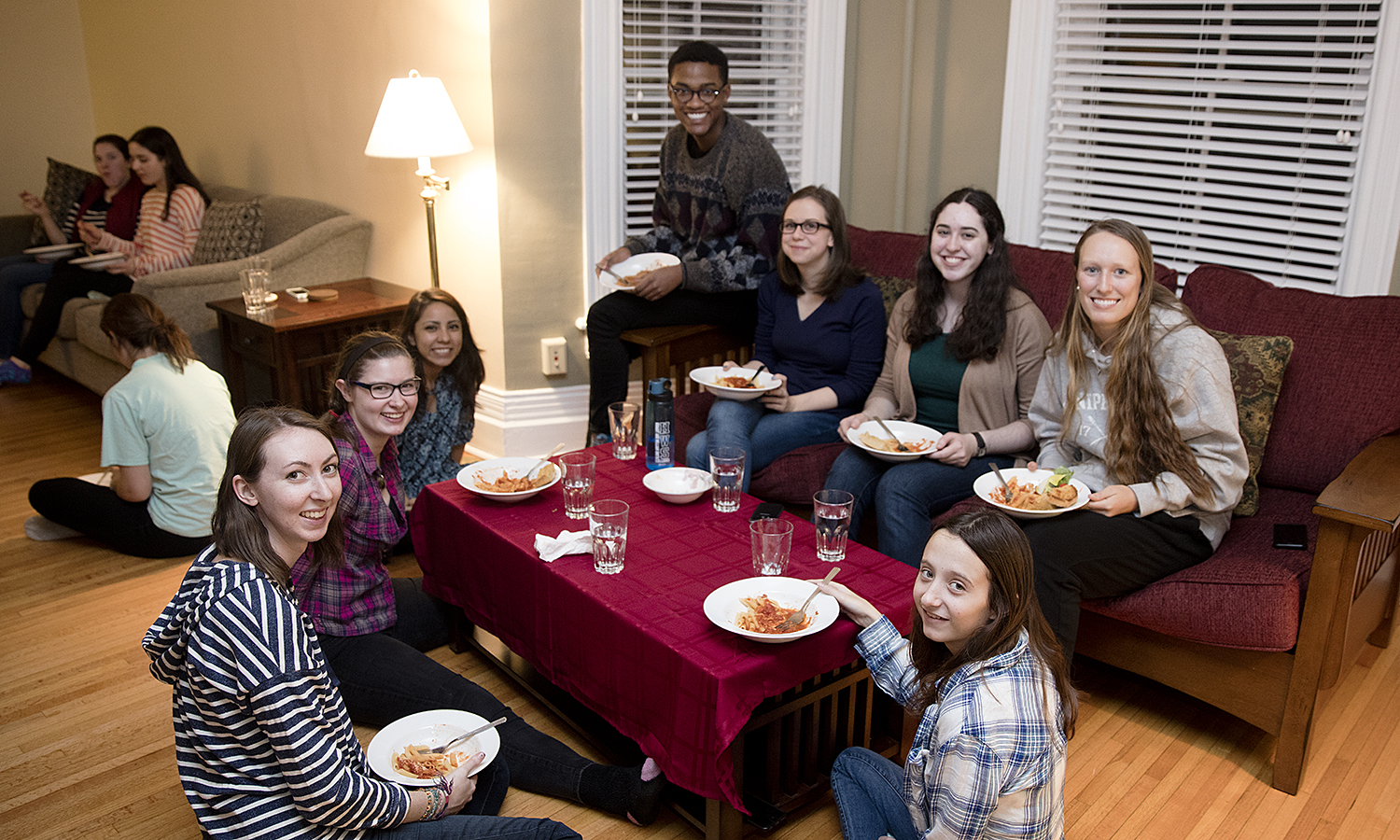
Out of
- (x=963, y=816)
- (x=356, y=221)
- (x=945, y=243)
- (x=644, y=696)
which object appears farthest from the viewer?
(x=356, y=221)

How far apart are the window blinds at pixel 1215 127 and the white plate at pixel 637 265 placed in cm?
142

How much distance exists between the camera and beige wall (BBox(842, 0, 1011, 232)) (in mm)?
4113

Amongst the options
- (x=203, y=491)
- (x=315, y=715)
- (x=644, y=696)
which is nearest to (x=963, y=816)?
(x=644, y=696)

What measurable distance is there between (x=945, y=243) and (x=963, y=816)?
1.82 meters

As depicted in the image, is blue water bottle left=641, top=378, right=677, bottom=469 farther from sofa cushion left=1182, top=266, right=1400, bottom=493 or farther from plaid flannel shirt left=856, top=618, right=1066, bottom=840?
sofa cushion left=1182, top=266, right=1400, bottom=493

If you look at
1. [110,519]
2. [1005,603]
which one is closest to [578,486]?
[1005,603]

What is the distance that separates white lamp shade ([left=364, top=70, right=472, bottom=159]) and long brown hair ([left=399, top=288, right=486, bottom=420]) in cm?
86

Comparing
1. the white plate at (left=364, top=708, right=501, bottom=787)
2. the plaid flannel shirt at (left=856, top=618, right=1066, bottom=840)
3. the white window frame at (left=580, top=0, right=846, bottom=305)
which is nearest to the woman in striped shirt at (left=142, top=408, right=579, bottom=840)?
the white plate at (left=364, top=708, right=501, bottom=787)

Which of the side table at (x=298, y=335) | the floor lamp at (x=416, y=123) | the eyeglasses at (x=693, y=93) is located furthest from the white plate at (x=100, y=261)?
the eyeglasses at (x=693, y=93)

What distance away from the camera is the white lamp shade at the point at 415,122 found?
3800 mm

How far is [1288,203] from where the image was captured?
3420 mm

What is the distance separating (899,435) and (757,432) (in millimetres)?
450

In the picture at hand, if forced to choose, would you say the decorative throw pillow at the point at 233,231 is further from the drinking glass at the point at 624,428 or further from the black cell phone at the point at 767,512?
the black cell phone at the point at 767,512

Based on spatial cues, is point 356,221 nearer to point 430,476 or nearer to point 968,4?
point 430,476
